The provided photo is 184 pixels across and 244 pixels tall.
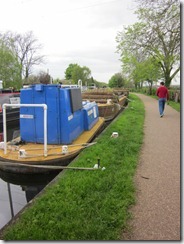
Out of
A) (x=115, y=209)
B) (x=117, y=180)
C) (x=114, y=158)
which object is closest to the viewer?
(x=115, y=209)

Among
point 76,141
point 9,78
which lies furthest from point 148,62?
point 76,141

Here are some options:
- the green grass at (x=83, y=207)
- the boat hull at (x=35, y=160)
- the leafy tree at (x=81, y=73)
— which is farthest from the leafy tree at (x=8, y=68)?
the leafy tree at (x=81, y=73)

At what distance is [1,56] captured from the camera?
34.4m

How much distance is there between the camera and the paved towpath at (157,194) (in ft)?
9.45

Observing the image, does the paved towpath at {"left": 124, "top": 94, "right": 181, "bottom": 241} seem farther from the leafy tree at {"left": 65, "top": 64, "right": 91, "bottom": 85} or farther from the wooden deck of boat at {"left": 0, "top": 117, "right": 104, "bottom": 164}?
the leafy tree at {"left": 65, "top": 64, "right": 91, "bottom": 85}

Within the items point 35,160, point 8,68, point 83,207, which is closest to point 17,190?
point 35,160

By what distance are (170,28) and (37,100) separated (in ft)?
30.6

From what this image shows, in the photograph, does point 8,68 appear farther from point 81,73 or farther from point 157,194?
point 81,73

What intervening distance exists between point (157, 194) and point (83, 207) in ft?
3.84

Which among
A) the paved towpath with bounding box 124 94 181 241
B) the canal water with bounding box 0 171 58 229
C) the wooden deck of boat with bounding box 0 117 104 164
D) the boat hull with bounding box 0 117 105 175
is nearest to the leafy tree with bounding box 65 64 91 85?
the wooden deck of boat with bounding box 0 117 104 164

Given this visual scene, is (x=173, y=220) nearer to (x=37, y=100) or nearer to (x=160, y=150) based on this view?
(x=160, y=150)

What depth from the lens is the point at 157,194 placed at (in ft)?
12.5

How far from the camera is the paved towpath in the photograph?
2881 mm

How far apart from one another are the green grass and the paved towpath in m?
0.15
